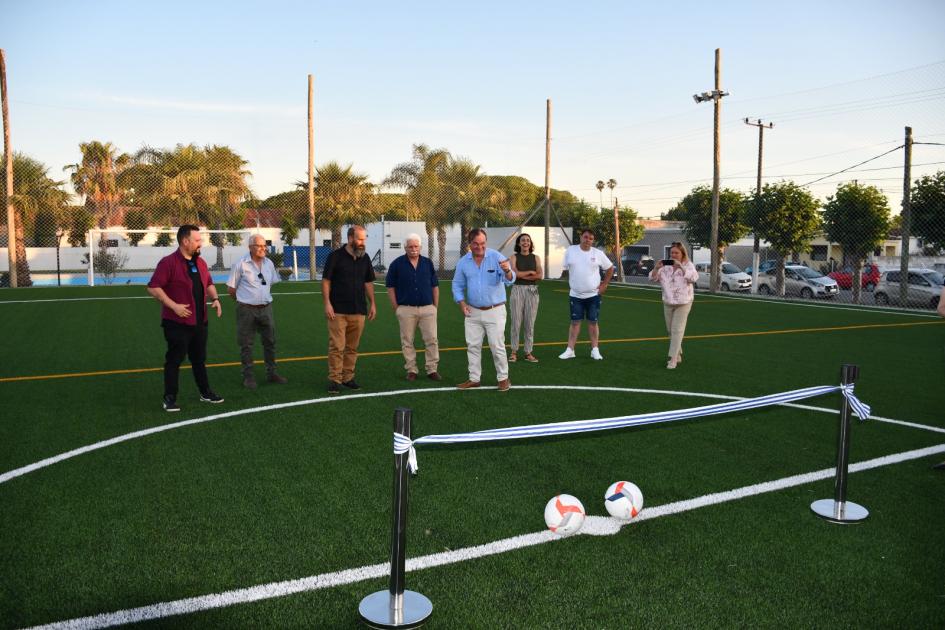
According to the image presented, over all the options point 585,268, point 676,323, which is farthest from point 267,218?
point 676,323

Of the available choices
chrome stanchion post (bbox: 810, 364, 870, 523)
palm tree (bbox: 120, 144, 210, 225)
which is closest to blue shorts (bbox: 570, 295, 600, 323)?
chrome stanchion post (bbox: 810, 364, 870, 523)

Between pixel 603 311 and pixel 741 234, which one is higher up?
pixel 741 234

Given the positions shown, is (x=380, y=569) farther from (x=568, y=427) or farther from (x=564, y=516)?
(x=568, y=427)

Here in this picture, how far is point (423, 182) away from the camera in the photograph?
41875mm

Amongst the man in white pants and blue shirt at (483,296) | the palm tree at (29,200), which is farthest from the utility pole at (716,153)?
the palm tree at (29,200)

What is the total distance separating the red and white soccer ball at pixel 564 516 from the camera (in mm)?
4336

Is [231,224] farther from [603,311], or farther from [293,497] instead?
[293,497]

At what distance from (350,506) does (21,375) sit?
671cm

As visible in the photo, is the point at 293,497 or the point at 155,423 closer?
the point at 293,497

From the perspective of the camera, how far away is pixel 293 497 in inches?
194

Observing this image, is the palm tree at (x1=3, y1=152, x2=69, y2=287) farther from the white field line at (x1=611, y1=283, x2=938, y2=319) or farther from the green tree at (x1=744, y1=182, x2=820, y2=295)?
the green tree at (x1=744, y1=182, x2=820, y2=295)

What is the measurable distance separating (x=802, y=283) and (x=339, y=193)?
27347 millimetres

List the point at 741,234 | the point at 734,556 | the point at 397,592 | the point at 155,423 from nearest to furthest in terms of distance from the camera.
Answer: the point at 397,592 → the point at 734,556 → the point at 155,423 → the point at 741,234

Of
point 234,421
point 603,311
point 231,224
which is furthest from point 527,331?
point 231,224
